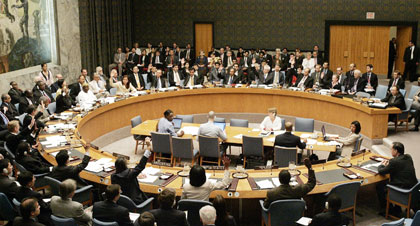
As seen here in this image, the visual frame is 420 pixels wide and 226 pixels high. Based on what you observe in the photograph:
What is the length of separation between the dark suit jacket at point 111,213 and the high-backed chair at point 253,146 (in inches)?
158

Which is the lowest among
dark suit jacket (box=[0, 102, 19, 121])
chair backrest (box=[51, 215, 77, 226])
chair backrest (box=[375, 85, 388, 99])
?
chair backrest (box=[51, 215, 77, 226])

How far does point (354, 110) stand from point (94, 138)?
6.25 m

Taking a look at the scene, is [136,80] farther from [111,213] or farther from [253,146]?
[111,213]

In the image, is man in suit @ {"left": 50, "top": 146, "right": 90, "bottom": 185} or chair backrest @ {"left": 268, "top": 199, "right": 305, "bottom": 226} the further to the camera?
man in suit @ {"left": 50, "top": 146, "right": 90, "bottom": 185}

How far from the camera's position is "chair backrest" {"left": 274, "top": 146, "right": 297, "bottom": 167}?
842cm

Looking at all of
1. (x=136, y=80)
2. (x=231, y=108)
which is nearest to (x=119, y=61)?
(x=136, y=80)

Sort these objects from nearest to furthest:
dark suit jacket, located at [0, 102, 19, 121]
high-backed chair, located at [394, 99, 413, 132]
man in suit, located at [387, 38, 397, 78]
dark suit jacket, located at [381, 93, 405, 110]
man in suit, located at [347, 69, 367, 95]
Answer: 1. dark suit jacket, located at [0, 102, 19, 121]
2. dark suit jacket, located at [381, 93, 405, 110]
3. high-backed chair, located at [394, 99, 413, 132]
4. man in suit, located at [347, 69, 367, 95]
5. man in suit, located at [387, 38, 397, 78]

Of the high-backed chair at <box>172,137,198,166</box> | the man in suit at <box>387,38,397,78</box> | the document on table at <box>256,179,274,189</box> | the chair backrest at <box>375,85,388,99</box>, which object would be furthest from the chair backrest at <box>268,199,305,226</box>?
the man in suit at <box>387,38,397,78</box>

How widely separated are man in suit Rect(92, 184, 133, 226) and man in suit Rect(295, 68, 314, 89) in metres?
8.67

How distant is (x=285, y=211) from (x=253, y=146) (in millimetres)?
3199

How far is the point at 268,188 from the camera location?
A: 6762 millimetres

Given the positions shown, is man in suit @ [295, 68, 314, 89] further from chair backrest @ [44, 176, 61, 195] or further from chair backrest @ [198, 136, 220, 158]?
chair backrest @ [44, 176, 61, 195]

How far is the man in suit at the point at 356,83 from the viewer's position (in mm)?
13195

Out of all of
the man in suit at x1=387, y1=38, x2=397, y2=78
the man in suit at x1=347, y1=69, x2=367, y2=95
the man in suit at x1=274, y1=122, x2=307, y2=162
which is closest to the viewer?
the man in suit at x1=274, y1=122, x2=307, y2=162
